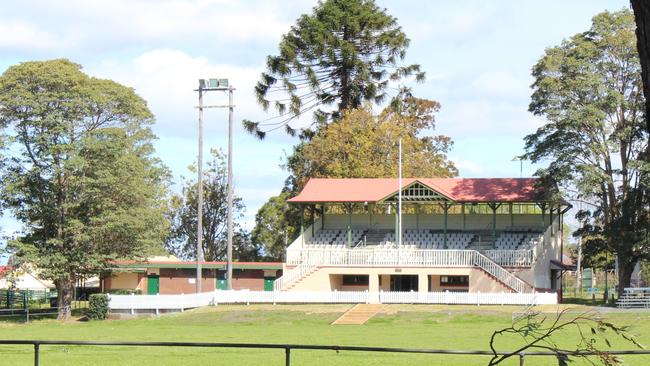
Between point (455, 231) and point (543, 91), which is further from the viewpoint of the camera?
point (455, 231)

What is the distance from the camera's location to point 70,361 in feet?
78.1

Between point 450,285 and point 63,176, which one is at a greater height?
point 63,176

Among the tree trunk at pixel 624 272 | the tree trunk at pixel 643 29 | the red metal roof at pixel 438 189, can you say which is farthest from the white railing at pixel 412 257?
the tree trunk at pixel 643 29

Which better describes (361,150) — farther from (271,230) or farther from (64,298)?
(64,298)

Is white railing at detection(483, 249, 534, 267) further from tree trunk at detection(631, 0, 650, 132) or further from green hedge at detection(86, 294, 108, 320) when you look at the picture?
tree trunk at detection(631, 0, 650, 132)

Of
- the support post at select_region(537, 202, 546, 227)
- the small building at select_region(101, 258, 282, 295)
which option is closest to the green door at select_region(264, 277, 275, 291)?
the small building at select_region(101, 258, 282, 295)

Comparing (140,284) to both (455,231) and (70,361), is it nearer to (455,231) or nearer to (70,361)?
(455,231)

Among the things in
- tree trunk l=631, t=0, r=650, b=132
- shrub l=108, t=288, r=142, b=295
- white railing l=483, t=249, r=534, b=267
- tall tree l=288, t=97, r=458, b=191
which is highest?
tall tree l=288, t=97, r=458, b=191

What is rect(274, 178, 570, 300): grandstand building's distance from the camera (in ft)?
170

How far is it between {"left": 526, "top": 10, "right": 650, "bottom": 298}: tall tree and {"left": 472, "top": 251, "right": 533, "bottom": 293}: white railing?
14.7ft

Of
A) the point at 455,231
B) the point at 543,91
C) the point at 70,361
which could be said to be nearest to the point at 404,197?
the point at 455,231

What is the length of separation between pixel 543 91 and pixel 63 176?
80.8ft

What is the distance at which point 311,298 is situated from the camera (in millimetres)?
49500

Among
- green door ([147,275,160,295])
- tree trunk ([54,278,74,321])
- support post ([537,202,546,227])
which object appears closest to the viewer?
tree trunk ([54,278,74,321])
